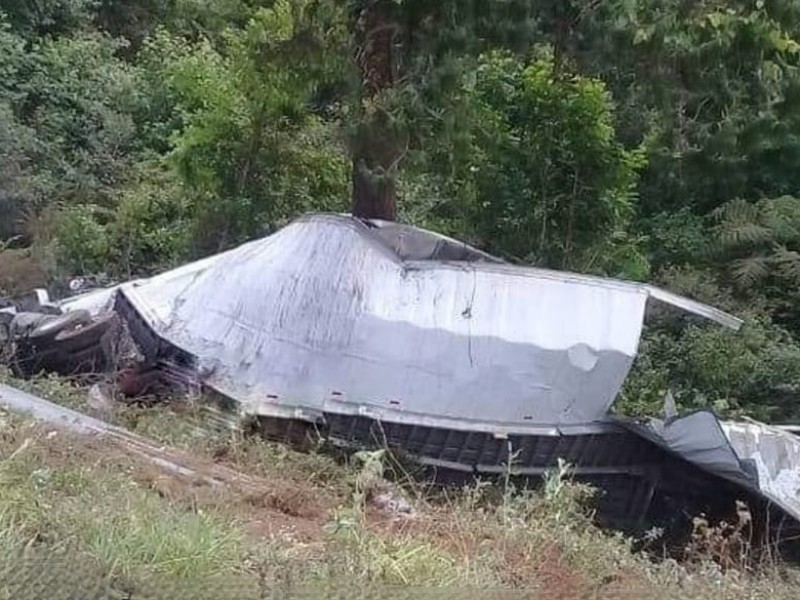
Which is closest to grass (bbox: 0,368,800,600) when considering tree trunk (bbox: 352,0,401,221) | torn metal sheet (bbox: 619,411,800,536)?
torn metal sheet (bbox: 619,411,800,536)

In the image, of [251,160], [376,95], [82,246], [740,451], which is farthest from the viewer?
[82,246]

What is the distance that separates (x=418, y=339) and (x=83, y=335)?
2.54 meters

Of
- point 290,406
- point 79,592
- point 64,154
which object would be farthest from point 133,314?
point 64,154

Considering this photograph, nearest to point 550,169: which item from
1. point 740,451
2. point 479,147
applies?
point 479,147

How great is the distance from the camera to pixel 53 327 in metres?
8.96

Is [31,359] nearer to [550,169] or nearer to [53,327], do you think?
[53,327]

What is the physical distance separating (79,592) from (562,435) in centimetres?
484

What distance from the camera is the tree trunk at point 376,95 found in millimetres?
9305

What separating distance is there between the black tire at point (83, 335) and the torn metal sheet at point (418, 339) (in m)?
0.35

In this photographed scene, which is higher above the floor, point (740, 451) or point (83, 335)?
point (740, 451)

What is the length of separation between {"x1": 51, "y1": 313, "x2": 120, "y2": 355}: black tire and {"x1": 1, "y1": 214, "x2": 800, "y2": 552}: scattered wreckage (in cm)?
2

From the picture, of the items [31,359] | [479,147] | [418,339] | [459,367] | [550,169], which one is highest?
[479,147]

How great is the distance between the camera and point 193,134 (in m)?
12.6

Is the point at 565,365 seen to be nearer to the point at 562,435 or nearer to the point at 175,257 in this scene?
the point at 562,435
